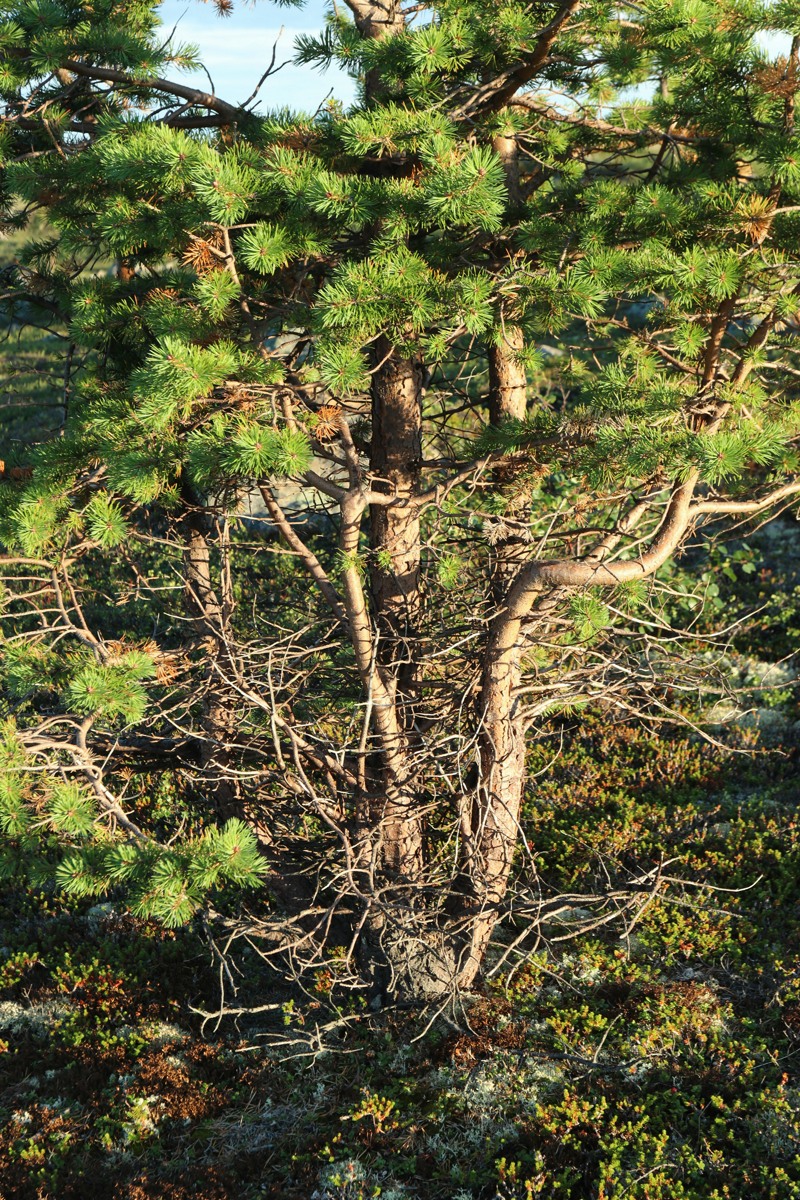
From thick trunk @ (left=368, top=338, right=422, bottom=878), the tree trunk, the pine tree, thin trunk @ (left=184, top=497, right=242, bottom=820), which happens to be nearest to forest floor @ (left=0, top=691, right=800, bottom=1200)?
the pine tree

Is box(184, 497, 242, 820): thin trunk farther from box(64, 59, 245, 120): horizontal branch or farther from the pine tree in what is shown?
box(64, 59, 245, 120): horizontal branch

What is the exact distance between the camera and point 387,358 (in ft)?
16.6

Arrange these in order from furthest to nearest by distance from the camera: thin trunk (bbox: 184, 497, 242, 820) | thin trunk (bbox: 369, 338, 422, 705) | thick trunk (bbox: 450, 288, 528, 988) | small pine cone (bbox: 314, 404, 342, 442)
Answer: thin trunk (bbox: 184, 497, 242, 820) < thick trunk (bbox: 450, 288, 528, 988) < thin trunk (bbox: 369, 338, 422, 705) < small pine cone (bbox: 314, 404, 342, 442)

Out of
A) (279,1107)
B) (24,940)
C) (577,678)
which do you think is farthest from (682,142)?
(24,940)

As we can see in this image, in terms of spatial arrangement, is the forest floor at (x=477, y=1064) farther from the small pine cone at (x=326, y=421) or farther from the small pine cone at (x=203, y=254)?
the small pine cone at (x=203, y=254)

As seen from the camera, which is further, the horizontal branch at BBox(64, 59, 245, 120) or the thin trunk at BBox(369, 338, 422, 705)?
the thin trunk at BBox(369, 338, 422, 705)

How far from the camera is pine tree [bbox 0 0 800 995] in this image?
13.5 ft

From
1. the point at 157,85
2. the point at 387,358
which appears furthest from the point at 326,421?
the point at 157,85

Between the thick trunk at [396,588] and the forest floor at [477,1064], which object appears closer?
the forest floor at [477,1064]

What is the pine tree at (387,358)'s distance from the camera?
4125mm

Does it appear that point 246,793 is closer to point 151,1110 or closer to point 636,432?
point 151,1110

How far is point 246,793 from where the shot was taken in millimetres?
6352

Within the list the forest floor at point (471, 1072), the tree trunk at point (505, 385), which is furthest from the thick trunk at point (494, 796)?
the tree trunk at point (505, 385)

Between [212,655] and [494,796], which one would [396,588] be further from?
[494,796]
